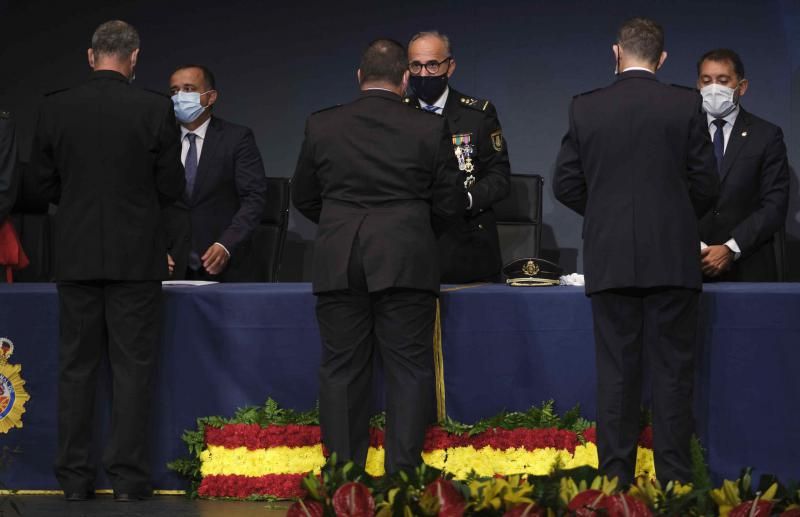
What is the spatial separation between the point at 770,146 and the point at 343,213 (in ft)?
6.50

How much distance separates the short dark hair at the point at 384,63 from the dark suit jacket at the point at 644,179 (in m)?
0.62

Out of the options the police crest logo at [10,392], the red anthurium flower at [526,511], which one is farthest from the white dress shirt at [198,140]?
the red anthurium flower at [526,511]

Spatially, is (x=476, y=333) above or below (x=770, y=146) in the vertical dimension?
below

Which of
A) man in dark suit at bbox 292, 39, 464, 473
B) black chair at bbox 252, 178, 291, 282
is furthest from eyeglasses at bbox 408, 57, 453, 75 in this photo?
black chair at bbox 252, 178, 291, 282

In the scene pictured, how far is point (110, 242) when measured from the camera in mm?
4121

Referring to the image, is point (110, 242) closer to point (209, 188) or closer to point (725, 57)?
point (209, 188)

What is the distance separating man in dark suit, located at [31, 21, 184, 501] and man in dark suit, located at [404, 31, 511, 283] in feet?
3.86

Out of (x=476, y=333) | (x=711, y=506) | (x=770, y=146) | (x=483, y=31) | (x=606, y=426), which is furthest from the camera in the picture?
(x=483, y=31)

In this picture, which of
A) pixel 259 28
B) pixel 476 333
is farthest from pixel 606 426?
pixel 259 28

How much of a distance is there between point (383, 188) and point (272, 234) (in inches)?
82.6

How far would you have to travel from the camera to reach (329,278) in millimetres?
3916

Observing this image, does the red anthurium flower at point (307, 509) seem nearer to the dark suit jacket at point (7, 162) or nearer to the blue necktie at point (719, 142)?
the dark suit jacket at point (7, 162)

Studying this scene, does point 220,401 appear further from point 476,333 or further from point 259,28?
point 259,28

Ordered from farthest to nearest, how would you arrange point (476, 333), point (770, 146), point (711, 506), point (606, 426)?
point (770, 146) → point (476, 333) → point (606, 426) → point (711, 506)
